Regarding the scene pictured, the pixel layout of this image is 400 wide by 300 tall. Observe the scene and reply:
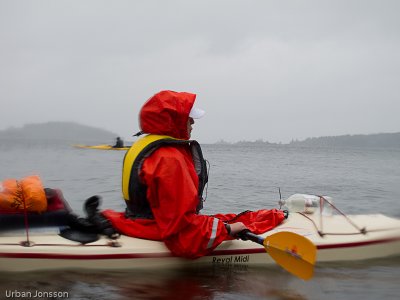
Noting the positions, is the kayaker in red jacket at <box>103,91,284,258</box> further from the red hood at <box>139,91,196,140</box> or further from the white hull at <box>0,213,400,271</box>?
the white hull at <box>0,213,400,271</box>

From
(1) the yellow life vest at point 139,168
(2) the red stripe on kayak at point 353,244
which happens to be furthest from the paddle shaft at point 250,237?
(2) the red stripe on kayak at point 353,244

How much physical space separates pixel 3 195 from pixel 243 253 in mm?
2233

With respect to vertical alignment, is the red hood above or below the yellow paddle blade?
above

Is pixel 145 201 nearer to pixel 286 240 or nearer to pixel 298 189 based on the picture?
pixel 286 240

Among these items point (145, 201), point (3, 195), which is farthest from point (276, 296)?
point (3, 195)

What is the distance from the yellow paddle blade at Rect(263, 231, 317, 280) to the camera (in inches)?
159

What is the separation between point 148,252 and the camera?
165 inches

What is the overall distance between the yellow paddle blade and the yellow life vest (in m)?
0.78

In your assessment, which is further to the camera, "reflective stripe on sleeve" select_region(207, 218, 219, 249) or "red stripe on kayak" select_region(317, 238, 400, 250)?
"red stripe on kayak" select_region(317, 238, 400, 250)

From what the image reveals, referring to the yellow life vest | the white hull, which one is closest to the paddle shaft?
the white hull

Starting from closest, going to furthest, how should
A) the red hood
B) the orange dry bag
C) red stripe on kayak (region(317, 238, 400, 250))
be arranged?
the orange dry bag, the red hood, red stripe on kayak (region(317, 238, 400, 250))

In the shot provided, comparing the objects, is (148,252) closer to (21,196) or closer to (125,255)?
(125,255)

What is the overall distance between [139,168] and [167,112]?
555 millimetres

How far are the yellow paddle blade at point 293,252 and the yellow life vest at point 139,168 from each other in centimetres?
78
